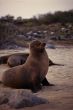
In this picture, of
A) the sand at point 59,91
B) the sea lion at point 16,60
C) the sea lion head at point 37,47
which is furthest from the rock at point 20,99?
the sea lion at point 16,60

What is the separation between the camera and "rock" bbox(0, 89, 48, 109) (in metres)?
5.86

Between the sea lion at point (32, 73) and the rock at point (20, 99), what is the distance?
5.02ft

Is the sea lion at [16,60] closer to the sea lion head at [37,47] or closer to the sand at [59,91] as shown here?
the sand at [59,91]

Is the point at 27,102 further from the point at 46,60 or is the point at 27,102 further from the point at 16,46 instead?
the point at 16,46

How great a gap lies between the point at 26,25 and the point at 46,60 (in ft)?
65.4

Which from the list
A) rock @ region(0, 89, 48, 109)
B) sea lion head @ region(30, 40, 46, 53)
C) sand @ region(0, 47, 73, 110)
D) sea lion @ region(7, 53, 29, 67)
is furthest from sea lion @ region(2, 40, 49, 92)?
sea lion @ region(7, 53, 29, 67)

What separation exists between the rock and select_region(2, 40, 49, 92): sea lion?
5.02 feet

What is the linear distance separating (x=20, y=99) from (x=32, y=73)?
1.94 meters

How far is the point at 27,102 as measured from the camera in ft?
19.3

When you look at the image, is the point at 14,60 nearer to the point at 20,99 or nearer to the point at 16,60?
the point at 16,60

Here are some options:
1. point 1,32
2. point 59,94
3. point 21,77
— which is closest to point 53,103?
point 59,94

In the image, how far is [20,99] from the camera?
586cm

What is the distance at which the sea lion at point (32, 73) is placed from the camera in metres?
7.74

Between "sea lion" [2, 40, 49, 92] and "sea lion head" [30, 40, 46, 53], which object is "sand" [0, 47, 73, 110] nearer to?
"sea lion" [2, 40, 49, 92]
